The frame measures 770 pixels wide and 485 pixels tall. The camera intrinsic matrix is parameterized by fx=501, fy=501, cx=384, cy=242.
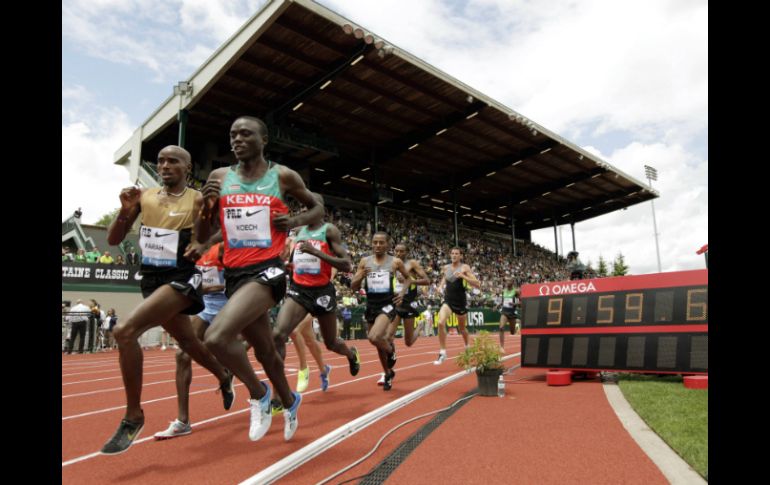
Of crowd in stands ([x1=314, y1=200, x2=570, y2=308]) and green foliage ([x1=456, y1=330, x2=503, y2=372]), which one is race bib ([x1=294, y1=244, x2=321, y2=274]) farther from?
crowd in stands ([x1=314, y1=200, x2=570, y2=308])

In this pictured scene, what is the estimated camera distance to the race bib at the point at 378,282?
23.1ft

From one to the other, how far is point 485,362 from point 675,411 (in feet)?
7.03

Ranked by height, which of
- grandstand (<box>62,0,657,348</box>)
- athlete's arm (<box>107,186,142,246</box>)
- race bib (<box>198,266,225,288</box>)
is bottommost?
race bib (<box>198,266,225,288</box>)

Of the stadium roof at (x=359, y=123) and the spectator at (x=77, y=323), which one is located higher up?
the stadium roof at (x=359, y=123)

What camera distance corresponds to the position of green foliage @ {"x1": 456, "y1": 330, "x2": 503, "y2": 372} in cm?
627

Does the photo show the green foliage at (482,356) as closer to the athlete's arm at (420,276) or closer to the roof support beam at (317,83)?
the athlete's arm at (420,276)

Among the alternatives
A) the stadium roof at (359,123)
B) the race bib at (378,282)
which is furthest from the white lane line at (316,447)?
the stadium roof at (359,123)

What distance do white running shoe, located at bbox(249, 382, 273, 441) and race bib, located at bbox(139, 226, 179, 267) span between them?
1233 mm

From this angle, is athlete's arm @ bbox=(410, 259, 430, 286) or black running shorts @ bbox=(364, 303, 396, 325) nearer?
black running shorts @ bbox=(364, 303, 396, 325)

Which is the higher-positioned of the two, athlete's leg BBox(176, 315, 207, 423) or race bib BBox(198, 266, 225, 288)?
race bib BBox(198, 266, 225, 288)

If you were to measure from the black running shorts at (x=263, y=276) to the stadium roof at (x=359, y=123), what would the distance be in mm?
17117

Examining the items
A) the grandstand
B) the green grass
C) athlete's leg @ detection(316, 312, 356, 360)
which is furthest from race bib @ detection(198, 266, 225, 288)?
the grandstand
